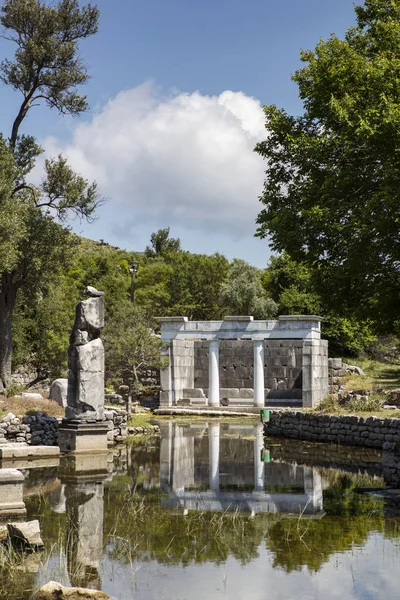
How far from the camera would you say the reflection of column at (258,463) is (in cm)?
1436

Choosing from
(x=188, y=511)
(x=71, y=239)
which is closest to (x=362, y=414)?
(x=71, y=239)

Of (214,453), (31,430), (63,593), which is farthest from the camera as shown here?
(31,430)

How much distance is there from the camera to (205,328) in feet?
121

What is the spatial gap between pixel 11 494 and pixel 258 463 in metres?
8.11

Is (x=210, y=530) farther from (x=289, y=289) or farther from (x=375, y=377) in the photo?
(x=289, y=289)

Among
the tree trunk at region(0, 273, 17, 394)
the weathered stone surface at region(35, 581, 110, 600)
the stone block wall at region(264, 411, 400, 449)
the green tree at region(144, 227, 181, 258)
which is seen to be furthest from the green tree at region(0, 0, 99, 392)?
the green tree at region(144, 227, 181, 258)

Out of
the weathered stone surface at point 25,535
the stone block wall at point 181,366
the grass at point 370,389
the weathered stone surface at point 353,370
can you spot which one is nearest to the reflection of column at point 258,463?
the grass at point 370,389

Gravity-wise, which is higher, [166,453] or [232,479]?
[166,453]

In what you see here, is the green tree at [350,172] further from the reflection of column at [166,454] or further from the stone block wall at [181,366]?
the stone block wall at [181,366]

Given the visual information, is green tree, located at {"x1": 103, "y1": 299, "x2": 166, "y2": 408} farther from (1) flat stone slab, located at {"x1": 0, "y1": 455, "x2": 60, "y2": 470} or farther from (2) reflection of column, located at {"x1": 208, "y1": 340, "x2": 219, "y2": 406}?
(1) flat stone slab, located at {"x1": 0, "y1": 455, "x2": 60, "y2": 470}

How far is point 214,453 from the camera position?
19.8 meters

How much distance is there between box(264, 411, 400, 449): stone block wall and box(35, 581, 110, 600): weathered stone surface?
13837 millimetres

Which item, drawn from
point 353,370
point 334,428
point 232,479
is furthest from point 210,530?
point 353,370

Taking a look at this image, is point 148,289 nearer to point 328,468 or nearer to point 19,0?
point 19,0
